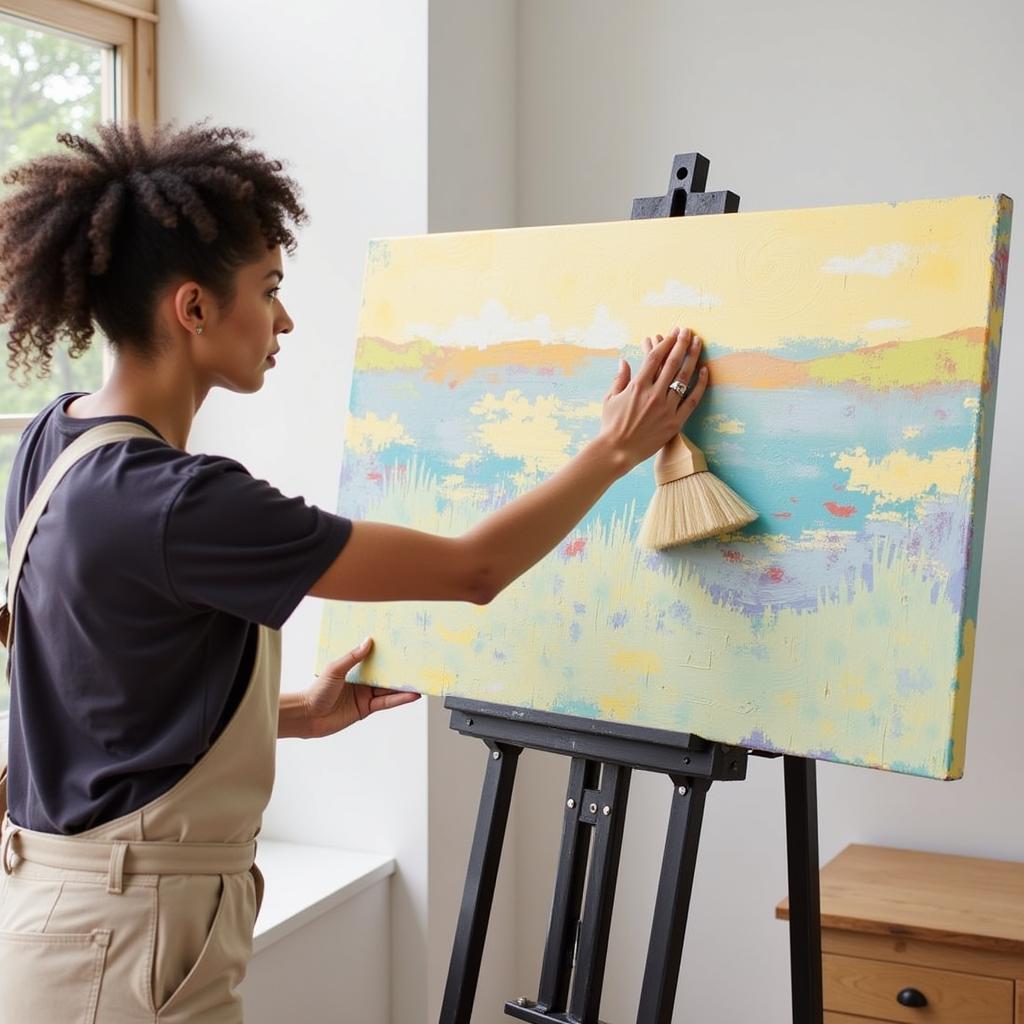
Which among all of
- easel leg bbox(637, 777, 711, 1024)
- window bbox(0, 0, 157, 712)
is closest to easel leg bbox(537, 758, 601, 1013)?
easel leg bbox(637, 777, 711, 1024)

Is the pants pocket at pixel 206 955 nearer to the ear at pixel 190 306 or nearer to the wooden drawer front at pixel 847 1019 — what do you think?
the ear at pixel 190 306

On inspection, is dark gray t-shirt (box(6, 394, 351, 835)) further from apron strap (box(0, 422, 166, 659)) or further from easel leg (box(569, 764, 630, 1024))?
easel leg (box(569, 764, 630, 1024))

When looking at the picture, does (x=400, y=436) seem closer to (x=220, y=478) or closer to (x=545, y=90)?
(x=220, y=478)

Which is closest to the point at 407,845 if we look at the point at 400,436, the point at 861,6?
the point at 400,436

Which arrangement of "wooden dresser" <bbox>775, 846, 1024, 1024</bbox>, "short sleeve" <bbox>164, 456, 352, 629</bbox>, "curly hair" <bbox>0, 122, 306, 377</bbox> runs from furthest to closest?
"wooden dresser" <bbox>775, 846, 1024, 1024</bbox> → "curly hair" <bbox>0, 122, 306, 377</bbox> → "short sleeve" <bbox>164, 456, 352, 629</bbox>

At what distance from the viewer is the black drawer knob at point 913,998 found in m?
1.94

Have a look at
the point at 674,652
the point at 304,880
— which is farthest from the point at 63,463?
the point at 304,880

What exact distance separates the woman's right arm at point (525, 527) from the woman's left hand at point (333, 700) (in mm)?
400

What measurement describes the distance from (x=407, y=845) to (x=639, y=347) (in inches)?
47.3

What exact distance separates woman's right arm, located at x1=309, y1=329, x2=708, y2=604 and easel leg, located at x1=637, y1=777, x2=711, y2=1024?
32 cm

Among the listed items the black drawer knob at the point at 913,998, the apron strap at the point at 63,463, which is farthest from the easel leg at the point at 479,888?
the black drawer knob at the point at 913,998

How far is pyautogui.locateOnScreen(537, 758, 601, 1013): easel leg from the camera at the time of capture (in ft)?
4.98

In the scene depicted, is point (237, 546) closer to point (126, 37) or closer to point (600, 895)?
point (600, 895)

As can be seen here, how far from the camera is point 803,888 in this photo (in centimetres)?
153
